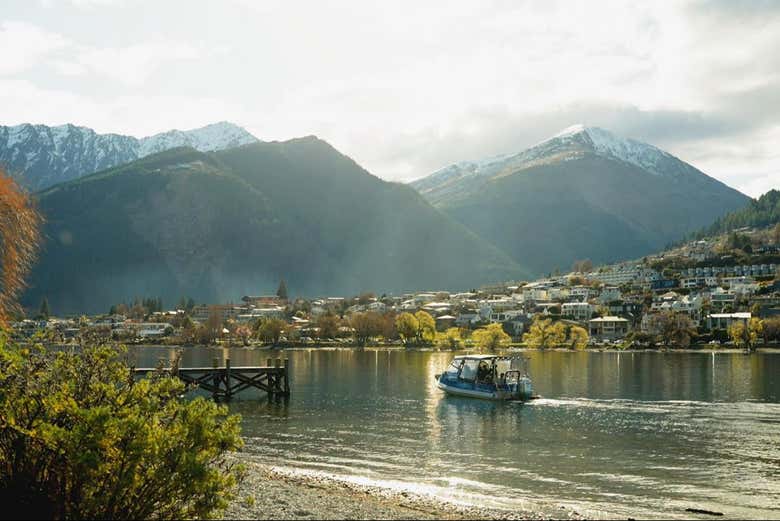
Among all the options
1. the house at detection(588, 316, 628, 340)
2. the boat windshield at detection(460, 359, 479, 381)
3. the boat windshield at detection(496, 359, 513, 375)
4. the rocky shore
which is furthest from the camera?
the house at detection(588, 316, 628, 340)

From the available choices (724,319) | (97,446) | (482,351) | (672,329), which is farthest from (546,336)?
(97,446)

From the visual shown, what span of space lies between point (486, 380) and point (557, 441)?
24.8 meters

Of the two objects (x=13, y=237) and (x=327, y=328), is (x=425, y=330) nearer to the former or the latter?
(x=327, y=328)

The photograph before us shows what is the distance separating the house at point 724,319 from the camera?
157 metres

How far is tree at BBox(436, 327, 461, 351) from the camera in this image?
153125 millimetres

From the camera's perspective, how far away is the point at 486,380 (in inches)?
2650

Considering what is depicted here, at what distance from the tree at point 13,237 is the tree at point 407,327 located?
459ft

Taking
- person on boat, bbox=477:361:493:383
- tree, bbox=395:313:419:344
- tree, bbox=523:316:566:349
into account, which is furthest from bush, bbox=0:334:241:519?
tree, bbox=395:313:419:344

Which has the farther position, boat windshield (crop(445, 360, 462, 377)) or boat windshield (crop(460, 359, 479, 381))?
boat windshield (crop(445, 360, 462, 377))

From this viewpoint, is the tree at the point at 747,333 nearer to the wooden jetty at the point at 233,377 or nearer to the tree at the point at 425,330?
the tree at the point at 425,330

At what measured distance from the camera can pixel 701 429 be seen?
1839 inches

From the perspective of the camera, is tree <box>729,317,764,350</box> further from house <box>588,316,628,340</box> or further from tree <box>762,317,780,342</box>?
house <box>588,316,628,340</box>

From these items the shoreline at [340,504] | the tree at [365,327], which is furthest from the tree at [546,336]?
the shoreline at [340,504]

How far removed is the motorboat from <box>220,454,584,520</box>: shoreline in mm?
34607
